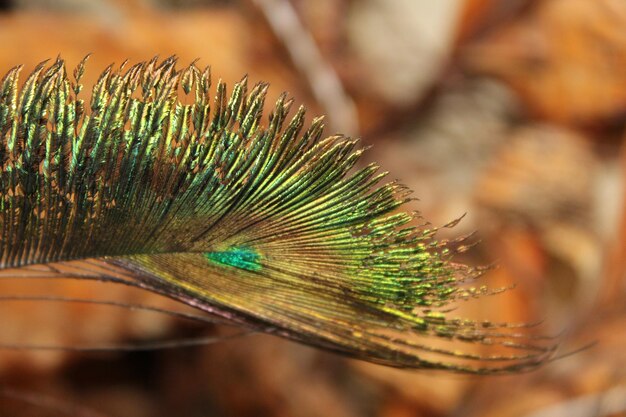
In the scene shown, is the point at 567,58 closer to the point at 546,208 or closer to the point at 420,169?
the point at 546,208

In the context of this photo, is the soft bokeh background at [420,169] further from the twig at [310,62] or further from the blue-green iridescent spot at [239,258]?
the blue-green iridescent spot at [239,258]

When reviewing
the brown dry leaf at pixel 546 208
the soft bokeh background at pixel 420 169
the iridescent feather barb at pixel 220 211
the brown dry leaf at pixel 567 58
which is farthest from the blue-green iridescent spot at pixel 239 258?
the brown dry leaf at pixel 567 58

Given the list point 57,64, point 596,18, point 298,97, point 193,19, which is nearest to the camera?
point 57,64

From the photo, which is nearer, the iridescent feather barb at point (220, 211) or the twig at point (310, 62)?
the iridescent feather barb at point (220, 211)

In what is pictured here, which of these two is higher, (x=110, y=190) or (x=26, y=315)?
(x=110, y=190)

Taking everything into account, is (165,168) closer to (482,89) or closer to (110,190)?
(110,190)

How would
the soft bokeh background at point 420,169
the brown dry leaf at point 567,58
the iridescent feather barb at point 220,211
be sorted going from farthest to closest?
the brown dry leaf at point 567,58, the soft bokeh background at point 420,169, the iridescent feather barb at point 220,211

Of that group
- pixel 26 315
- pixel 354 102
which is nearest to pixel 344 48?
pixel 354 102
